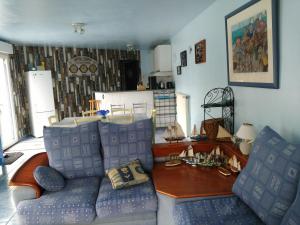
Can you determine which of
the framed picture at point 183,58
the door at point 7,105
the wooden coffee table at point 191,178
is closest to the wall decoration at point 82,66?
the door at point 7,105

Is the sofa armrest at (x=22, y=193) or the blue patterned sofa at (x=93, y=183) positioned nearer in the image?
the blue patterned sofa at (x=93, y=183)

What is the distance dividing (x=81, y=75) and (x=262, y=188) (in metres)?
6.57

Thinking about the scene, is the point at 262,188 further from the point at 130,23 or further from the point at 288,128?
the point at 130,23

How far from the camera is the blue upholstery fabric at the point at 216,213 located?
1557 mm

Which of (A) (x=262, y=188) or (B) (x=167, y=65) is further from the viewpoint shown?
(B) (x=167, y=65)

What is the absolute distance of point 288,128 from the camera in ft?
6.27

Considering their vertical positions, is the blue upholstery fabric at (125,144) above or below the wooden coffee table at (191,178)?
above

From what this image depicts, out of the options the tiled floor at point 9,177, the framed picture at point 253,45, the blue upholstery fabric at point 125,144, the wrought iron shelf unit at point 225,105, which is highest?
the framed picture at point 253,45

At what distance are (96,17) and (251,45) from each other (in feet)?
7.89

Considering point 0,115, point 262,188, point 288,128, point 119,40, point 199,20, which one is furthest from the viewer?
point 119,40

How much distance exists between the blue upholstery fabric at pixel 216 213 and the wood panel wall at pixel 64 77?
5727mm

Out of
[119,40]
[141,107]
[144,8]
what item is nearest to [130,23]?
[144,8]

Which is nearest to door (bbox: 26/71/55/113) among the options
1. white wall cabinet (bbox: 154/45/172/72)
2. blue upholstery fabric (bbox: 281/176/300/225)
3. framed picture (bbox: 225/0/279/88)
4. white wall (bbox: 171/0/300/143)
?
white wall cabinet (bbox: 154/45/172/72)

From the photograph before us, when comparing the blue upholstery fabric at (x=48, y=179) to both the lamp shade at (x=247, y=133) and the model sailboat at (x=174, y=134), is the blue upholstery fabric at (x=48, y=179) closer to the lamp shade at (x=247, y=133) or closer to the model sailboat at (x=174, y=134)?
the model sailboat at (x=174, y=134)
